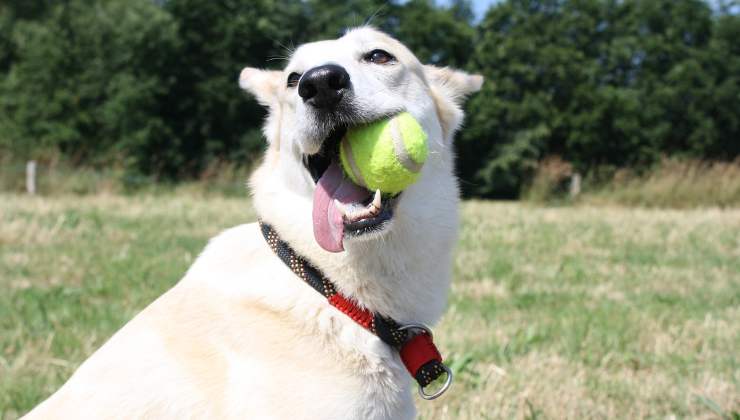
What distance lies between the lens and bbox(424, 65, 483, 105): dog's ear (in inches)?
111

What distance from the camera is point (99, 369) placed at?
78.2 inches

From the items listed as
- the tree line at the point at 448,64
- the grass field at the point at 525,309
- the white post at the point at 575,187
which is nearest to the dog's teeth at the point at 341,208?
the grass field at the point at 525,309

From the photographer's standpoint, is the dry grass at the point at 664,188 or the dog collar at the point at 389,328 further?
the dry grass at the point at 664,188

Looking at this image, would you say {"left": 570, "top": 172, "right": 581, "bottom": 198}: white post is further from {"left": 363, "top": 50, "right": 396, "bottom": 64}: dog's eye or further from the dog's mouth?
the dog's mouth

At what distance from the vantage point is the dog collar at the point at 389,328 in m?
2.03

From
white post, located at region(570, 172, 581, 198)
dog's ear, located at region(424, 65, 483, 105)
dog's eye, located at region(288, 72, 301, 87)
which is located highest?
dog's ear, located at region(424, 65, 483, 105)

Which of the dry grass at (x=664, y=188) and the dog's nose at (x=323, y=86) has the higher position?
the dog's nose at (x=323, y=86)

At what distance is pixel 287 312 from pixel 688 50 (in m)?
33.3

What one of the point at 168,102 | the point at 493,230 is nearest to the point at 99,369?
the point at 493,230

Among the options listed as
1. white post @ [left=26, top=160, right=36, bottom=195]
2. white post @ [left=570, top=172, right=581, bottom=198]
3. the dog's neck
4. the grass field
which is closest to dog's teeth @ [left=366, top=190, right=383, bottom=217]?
the dog's neck

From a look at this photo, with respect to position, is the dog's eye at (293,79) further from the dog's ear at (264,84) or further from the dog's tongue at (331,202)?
the dog's tongue at (331,202)

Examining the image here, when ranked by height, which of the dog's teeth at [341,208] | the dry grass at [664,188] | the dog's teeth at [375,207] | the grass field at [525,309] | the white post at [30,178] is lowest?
the white post at [30,178]

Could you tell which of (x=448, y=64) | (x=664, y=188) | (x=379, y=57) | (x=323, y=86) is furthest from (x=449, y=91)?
(x=448, y=64)

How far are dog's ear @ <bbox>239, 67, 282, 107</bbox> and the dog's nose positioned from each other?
62 cm
